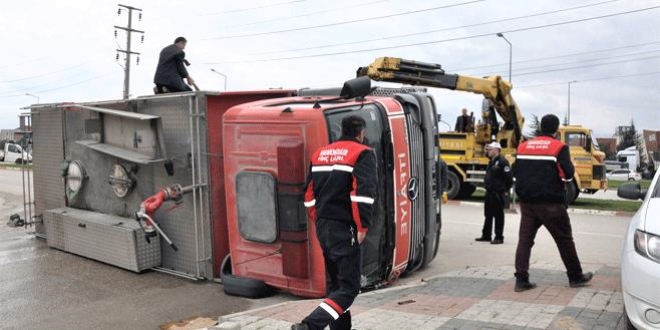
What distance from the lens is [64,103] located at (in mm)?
9625

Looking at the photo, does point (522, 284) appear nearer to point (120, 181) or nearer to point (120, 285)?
point (120, 285)

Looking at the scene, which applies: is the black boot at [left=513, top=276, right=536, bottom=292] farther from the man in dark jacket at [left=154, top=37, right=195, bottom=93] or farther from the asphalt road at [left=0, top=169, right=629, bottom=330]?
the man in dark jacket at [left=154, top=37, right=195, bottom=93]

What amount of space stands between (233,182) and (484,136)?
12116mm

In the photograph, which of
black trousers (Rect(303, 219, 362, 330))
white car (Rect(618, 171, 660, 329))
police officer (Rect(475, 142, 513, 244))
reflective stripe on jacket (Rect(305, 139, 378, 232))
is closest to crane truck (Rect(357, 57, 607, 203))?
police officer (Rect(475, 142, 513, 244))

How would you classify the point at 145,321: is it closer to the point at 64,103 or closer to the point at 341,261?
the point at 341,261

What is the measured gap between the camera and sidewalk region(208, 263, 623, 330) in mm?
Answer: 5055

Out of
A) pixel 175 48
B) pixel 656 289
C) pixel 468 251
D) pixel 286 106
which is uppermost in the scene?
pixel 175 48

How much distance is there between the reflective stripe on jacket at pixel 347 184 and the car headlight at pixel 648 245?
193 cm

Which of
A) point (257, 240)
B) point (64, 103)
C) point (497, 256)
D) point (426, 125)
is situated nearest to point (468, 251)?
point (497, 256)

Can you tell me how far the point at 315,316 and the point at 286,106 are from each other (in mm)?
2806

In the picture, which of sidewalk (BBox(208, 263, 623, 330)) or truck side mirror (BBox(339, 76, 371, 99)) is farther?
truck side mirror (BBox(339, 76, 371, 99))

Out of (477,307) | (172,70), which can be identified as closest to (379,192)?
(477,307)

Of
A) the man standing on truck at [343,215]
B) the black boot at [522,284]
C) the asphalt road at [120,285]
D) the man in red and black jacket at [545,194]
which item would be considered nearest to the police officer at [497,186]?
the asphalt road at [120,285]

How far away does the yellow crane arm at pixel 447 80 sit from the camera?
14.2 metres
